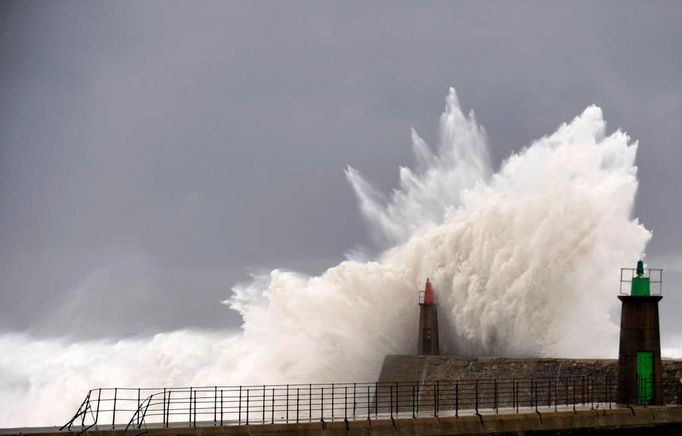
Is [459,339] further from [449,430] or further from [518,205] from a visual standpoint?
[449,430]

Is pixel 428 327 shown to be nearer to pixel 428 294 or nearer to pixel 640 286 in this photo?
pixel 428 294

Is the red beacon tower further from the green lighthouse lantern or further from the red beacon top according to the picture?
the green lighthouse lantern

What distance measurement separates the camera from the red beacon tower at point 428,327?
29125 mm

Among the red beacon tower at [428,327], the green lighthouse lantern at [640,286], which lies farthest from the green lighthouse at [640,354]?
the red beacon tower at [428,327]

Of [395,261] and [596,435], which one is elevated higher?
[395,261]

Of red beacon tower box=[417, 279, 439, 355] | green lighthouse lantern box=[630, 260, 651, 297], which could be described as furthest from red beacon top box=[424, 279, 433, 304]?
green lighthouse lantern box=[630, 260, 651, 297]

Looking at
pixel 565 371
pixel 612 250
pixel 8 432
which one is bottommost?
pixel 8 432

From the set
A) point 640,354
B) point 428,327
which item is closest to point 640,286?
point 640,354

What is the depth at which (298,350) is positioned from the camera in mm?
31719

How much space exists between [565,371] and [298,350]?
1155 centimetres

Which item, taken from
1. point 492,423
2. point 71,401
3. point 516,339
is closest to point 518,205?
point 516,339

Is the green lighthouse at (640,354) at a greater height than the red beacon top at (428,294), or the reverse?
the red beacon top at (428,294)

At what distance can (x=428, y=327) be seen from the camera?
1160 inches

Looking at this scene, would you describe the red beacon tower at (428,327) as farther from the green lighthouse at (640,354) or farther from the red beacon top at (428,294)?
the green lighthouse at (640,354)
